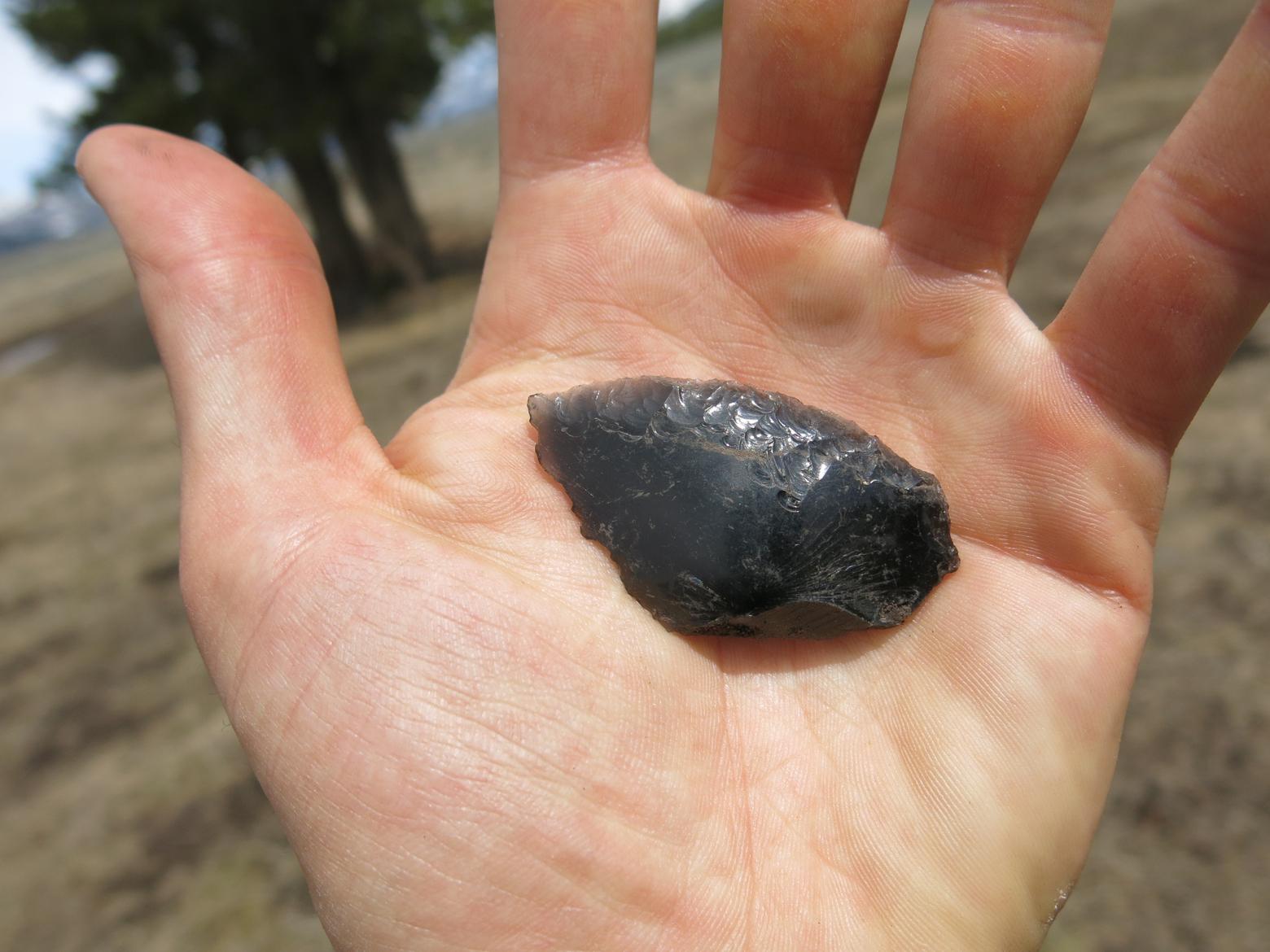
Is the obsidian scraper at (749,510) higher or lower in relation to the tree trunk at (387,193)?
higher

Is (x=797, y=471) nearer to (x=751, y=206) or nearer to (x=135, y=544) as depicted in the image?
(x=751, y=206)

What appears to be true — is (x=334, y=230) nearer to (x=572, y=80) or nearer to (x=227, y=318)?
(x=572, y=80)

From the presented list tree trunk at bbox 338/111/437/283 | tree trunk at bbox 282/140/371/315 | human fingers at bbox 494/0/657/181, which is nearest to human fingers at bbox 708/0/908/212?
human fingers at bbox 494/0/657/181

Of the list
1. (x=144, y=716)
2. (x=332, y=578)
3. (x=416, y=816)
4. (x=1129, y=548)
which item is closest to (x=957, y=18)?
(x=1129, y=548)

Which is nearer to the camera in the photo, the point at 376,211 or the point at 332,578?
the point at 332,578

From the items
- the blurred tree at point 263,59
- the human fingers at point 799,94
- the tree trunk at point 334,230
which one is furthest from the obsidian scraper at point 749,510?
the tree trunk at point 334,230

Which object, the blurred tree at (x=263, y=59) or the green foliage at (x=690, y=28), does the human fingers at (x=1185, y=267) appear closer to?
the blurred tree at (x=263, y=59)
